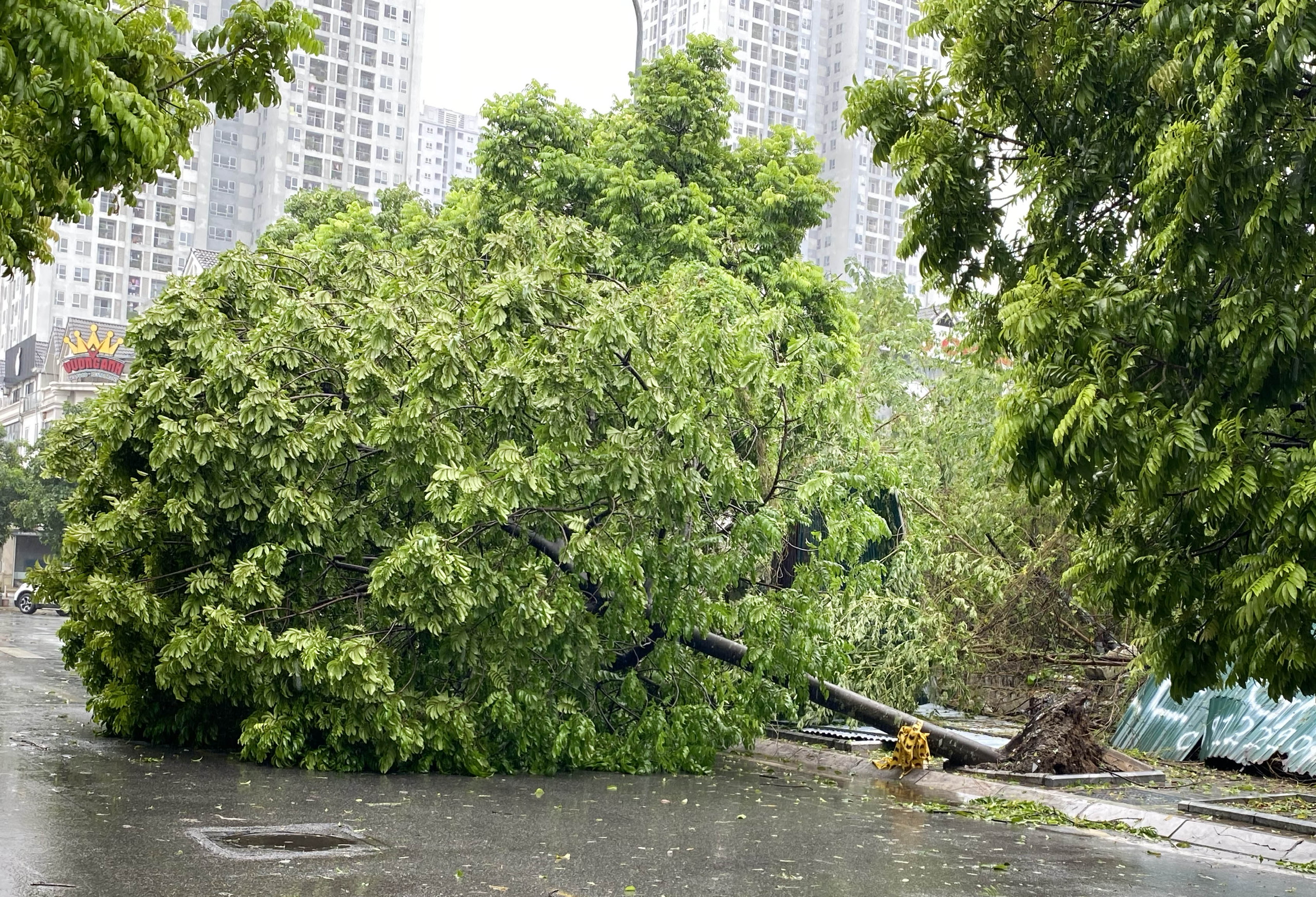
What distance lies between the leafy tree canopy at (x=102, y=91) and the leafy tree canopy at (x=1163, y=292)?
435 cm

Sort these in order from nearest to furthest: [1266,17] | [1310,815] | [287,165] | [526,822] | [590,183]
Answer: [1266,17], [526,822], [1310,815], [590,183], [287,165]

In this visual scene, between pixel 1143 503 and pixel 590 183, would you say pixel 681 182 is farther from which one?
pixel 1143 503

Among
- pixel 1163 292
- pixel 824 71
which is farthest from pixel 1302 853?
pixel 824 71

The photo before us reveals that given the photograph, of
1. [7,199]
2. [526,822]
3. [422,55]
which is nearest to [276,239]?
[526,822]

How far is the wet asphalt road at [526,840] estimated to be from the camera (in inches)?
310

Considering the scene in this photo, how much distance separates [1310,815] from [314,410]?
31.7ft

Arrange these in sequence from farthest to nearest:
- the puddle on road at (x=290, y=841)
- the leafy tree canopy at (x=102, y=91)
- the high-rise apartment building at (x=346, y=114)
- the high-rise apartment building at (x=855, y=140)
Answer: the high-rise apartment building at (x=855, y=140), the high-rise apartment building at (x=346, y=114), the puddle on road at (x=290, y=841), the leafy tree canopy at (x=102, y=91)

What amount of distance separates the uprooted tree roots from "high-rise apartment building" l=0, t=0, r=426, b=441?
9646 centimetres

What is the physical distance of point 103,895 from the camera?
7.02 meters

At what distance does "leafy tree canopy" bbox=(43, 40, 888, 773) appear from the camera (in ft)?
40.4

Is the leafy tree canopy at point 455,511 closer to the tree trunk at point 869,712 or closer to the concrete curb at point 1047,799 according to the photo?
the tree trunk at point 869,712

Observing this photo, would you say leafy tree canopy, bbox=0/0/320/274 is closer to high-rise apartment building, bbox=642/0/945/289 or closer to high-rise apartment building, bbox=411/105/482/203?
high-rise apartment building, bbox=642/0/945/289

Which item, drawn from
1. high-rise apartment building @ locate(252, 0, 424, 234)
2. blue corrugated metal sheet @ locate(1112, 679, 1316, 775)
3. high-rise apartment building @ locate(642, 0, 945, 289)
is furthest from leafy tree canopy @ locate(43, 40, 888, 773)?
high-rise apartment building @ locate(642, 0, 945, 289)

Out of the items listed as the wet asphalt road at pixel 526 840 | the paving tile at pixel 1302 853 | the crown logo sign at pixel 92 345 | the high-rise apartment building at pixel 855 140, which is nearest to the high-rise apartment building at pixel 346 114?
the crown logo sign at pixel 92 345
